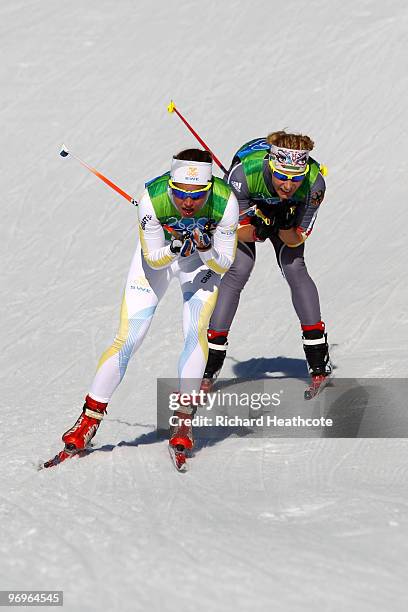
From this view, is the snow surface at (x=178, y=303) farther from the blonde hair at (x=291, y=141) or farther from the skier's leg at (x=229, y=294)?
the blonde hair at (x=291, y=141)

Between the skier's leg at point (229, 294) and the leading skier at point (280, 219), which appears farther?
the skier's leg at point (229, 294)

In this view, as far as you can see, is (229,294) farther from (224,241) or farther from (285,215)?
(224,241)

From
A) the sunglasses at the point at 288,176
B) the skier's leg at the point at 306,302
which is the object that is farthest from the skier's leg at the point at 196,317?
the skier's leg at the point at 306,302

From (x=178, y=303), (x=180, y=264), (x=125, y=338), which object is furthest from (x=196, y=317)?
(x=178, y=303)

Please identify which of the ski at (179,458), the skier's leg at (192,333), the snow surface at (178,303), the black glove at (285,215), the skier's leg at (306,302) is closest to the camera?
the snow surface at (178,303)

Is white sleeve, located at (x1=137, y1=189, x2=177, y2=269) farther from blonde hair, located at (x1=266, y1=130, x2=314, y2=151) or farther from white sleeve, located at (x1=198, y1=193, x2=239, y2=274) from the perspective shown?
blonde hair, located at (x1=266, y1=130, x2=314, y2=151)

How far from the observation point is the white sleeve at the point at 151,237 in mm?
6949

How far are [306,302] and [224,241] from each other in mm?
1576

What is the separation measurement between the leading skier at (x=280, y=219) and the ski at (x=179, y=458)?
4.35 ft

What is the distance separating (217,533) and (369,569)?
89 cm

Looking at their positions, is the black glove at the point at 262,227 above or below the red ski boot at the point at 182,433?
above

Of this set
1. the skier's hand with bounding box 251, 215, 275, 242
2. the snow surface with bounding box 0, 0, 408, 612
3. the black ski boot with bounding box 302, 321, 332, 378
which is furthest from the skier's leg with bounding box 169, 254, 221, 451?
the black ski boot with bounding box 302, 321, 332, 378

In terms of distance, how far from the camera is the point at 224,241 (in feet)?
23.0

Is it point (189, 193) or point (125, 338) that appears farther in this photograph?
point (125, 338)
